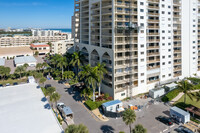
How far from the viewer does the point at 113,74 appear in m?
50.6

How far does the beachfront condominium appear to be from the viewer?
51.4 metres

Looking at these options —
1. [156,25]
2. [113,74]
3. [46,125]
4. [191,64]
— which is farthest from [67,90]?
[191,64]

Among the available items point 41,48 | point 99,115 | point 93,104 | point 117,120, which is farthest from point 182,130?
point 41,48

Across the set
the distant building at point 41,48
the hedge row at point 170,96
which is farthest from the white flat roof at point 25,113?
the distant building at point 41,48

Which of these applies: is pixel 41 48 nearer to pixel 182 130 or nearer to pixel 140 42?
pixel 140 42

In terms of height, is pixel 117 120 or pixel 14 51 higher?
pixel 14 51

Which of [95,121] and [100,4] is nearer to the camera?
[95,121]

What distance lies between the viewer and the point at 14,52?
13300 cm

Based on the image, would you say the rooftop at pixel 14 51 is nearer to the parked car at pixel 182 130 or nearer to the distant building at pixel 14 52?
the distant building at pixel 14 52

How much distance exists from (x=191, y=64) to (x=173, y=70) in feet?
38.9

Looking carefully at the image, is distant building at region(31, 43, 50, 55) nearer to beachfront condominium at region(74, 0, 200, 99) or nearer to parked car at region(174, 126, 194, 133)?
beachfront condominium at region(74, 0, 200, 99)

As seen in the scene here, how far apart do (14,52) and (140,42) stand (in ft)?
375

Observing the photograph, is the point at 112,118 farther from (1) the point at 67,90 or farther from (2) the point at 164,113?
(1) the point at 67,90

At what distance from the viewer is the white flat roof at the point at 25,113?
3028 centimetres
